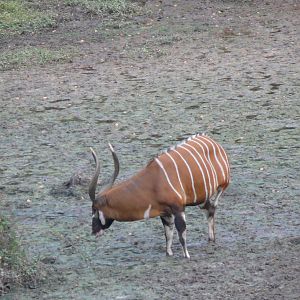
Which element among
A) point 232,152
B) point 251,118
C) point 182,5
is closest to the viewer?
point 232,152

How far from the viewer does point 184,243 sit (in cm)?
738

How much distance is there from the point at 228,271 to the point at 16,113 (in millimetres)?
5549

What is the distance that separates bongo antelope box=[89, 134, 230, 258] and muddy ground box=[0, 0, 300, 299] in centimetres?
31

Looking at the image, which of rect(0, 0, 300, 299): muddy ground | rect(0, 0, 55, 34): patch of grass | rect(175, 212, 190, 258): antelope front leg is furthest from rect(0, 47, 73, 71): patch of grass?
rect(175, 212, 190, 258): antelope front leg

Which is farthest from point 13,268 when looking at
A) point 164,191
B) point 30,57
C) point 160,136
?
point 30,57

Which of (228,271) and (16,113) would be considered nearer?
(228,271)

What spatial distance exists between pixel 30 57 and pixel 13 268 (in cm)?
791

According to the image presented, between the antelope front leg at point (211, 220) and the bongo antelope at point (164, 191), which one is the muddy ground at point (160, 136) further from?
the bongo antelope at point (164, 191)

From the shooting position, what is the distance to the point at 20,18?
16438 mm

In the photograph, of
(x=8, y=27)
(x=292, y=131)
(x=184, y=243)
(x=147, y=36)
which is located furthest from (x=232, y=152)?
(x=8, y=27)

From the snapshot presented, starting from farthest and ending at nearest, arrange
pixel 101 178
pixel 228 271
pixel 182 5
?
pixel 182 5 → pixel 101 178 → pixel 228 271

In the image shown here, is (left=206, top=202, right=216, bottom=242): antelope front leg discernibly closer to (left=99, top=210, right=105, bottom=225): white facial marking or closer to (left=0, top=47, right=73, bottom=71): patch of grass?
(left=99, top=210, right=105, bottom=225): white facial marking

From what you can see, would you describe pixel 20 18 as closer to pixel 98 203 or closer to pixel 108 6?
pixel 108 6

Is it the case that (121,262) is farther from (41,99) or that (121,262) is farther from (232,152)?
(41,99)
